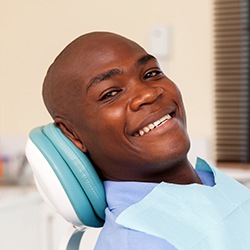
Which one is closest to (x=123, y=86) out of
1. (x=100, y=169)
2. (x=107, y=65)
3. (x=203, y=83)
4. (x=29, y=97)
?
(x=107, y=65)

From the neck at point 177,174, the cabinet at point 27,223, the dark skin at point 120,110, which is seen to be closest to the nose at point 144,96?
the dark skin at point 120,110

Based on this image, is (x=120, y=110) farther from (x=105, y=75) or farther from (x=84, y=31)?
(x=84, y=31)

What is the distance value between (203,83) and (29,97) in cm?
79

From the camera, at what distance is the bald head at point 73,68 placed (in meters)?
1.04

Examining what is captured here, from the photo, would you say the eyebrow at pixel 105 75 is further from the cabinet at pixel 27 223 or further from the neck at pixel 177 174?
the cabinet at pixel 27 223

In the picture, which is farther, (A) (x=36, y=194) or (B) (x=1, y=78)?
(B) (x=1, y=78)

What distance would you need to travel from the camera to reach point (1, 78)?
2.70m

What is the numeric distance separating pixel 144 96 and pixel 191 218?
216 millimetres

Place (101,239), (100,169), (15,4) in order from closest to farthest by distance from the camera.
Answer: (101,239) → (100,169) → (15,4)

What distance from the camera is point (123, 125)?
1.00 meters

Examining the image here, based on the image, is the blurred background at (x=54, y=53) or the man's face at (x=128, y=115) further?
the blurred background at (x=54, y=53)

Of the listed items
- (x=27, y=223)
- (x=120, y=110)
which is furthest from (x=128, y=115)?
(x=27, y=223)

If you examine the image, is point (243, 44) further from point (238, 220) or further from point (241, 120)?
point (238, 220)

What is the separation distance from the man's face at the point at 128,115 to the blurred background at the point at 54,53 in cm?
Answer: 122
